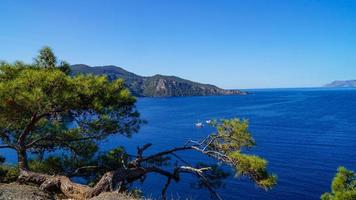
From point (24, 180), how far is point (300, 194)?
113 ft

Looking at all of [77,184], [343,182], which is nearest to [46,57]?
[77,184]

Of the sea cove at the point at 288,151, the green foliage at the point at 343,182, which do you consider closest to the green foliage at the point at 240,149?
the green foliage at the point at 343,182

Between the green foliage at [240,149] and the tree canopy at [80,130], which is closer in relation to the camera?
the tree canopy at [80,130]

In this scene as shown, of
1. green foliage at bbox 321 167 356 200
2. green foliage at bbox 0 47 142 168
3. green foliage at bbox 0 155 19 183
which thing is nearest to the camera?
green foliage at bbox 0 47 142 168

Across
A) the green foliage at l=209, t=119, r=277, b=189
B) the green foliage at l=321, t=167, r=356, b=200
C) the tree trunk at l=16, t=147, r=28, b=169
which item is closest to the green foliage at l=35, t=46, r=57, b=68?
the tree trunk at l=16, t=147, r=28, b=169

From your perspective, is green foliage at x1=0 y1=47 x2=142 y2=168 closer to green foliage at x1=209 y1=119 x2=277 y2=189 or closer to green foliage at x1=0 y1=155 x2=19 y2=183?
green foliage at x1=0 y1=155 x2=19 y2=183

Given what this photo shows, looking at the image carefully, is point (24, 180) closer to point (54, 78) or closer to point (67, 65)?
point (54, 78)

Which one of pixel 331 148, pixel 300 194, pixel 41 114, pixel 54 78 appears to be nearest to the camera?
pixel 54 78

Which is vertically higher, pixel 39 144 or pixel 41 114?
pixel 41 114

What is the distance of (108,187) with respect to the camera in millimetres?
10688

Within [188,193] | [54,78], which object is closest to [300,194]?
[188,193]

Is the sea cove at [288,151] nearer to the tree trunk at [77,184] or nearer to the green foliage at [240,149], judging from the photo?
the green foliage at [240,149]

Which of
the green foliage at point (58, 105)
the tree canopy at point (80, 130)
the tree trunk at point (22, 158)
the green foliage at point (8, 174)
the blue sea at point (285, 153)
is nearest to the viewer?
the green foliage at point (58, 105)

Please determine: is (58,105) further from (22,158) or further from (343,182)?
(343,182)
